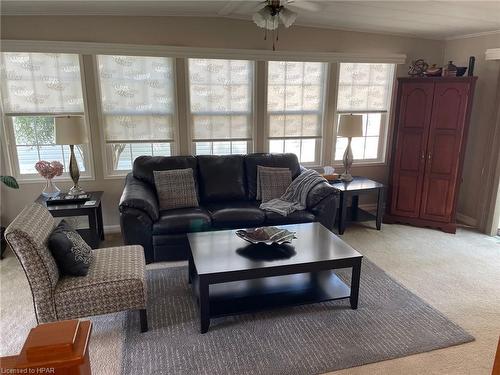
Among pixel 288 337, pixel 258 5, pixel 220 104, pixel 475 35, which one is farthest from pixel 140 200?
pixel 475 35

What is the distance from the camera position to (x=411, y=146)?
14.8 feet

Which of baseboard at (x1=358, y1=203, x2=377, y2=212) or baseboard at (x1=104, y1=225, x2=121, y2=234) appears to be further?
baseboard at (x1=358, y1=203, x2=377, y2=212)

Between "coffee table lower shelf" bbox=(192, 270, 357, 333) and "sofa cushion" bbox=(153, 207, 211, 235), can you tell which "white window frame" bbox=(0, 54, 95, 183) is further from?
"coffee table lower shelf" bbox=(192, 270, 357, 333)

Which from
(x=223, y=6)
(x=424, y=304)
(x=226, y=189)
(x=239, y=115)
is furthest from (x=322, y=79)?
(x=424, y=304)

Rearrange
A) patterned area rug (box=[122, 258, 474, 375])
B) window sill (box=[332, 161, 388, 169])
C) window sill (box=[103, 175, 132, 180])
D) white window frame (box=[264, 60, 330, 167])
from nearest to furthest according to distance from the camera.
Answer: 1. patterned area rug (box=[122, 258, 474, 375])
2. window sill (box=[103, 175, 132, 180])
3. white window frame (box=[264, 60, 330, 167])
4. window sill (box=[332, 161, 388, 169])

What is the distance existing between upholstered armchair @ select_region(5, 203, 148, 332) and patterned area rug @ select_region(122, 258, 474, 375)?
28 centimetres

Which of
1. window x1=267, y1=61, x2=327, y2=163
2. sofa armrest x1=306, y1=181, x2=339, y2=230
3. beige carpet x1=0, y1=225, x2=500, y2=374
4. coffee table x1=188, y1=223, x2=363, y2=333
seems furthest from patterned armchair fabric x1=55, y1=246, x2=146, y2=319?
window x1=267, y1=61, x2=327, y2=163

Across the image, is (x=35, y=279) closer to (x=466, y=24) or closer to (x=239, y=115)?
(x=239, y=115)

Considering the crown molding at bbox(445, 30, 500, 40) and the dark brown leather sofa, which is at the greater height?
the crown molding at bbox(445, 30, 500, 40)

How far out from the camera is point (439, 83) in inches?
166

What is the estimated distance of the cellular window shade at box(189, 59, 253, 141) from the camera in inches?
171

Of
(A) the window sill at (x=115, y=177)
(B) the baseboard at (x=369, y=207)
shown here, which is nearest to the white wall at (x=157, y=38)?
(A) the window sill at (x=115, y=177)

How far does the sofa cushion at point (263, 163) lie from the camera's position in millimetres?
4305

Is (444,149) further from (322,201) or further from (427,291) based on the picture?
(427,291)
